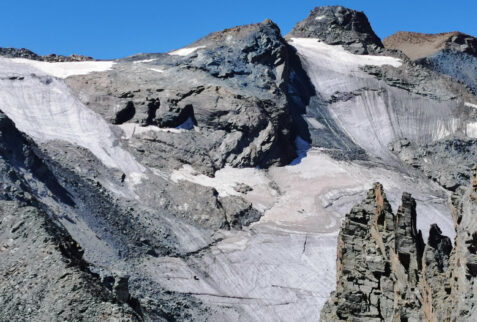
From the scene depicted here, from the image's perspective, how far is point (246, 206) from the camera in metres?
40.0

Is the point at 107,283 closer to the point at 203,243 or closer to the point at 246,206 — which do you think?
the point at 203,243

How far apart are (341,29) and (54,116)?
31.1 meters

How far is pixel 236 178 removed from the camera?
145 ft

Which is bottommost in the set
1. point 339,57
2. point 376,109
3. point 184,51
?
point 376,109

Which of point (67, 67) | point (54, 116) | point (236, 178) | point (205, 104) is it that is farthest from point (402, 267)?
point (67, 67)

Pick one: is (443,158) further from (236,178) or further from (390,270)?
(390,270)

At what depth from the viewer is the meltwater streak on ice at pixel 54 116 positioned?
42094 mm

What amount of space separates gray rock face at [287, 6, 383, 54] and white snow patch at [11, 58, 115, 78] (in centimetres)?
2192

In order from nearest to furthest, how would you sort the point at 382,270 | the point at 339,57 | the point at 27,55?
the point at 382,270 < the point at 27,55 < the point at 339,57

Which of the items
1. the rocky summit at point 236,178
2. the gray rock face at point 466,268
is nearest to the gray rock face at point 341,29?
the rocky summit at point 236,178

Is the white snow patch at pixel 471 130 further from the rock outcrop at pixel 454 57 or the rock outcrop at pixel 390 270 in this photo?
the rock outcrop at pixel 390 270

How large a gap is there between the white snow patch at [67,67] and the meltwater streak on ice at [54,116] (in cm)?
109

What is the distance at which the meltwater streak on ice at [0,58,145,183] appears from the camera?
42094 mm

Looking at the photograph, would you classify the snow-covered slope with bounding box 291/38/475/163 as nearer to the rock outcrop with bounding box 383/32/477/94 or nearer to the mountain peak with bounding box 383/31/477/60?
the rock outcrop with bounding box 383/32/477/94
